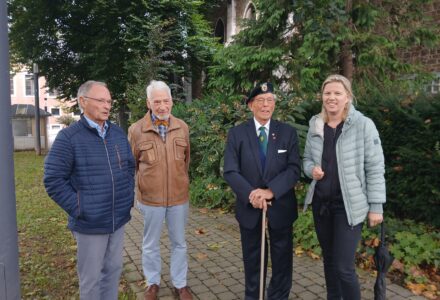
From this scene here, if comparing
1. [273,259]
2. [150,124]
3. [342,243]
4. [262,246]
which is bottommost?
[273,259]

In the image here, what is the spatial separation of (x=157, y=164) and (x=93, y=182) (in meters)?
0.87

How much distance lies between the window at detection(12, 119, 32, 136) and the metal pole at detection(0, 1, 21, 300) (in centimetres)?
2834

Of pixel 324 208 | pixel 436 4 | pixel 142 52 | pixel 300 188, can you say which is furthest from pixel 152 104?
pixel 142 52

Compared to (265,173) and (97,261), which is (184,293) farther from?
(265,173)

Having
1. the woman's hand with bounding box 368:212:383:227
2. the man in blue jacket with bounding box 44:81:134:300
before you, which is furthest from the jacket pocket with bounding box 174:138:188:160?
the woman's hand with bounding box 368:212:383:227

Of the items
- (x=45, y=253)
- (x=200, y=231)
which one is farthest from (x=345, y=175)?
(x=45, y=253)

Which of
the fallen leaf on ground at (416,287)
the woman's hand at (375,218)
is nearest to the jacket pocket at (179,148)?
the woman's hand at (375,218)

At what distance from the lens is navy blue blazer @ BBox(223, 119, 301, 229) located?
3.33 meters

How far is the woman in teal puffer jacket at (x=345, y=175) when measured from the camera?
3.00 meters

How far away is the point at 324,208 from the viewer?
317cm

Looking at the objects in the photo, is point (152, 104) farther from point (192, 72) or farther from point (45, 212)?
point (192, 72)

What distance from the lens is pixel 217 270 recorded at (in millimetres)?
4820

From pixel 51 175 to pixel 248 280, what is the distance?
1887mm

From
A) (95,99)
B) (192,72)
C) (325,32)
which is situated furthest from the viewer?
(192,72)
